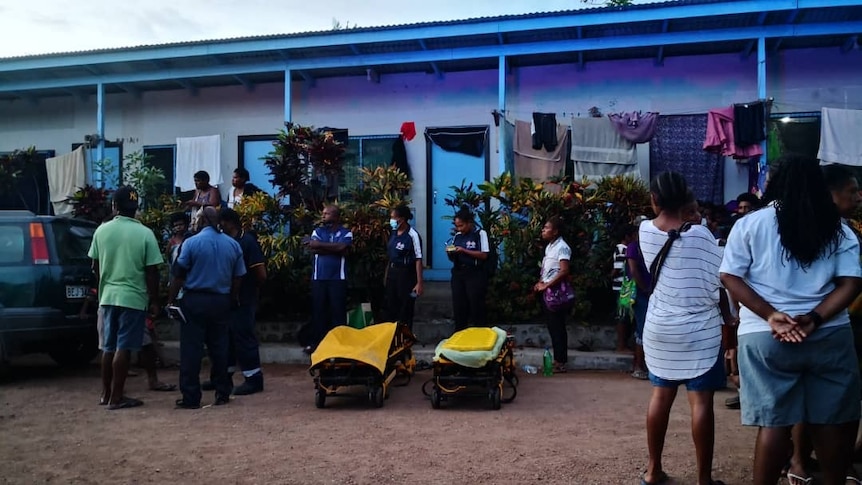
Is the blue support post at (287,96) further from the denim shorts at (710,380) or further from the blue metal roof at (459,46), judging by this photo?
the denim shorts at (710,380)

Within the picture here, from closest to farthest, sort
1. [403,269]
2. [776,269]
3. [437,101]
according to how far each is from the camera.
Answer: [776,269] → [403,269] → [437,101]

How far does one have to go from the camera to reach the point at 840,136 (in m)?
9.32

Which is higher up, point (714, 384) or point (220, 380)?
point (714, 384)

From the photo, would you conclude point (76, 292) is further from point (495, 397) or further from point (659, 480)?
point (659, 480)

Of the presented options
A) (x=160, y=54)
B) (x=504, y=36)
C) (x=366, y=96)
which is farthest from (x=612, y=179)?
(x=160, y=54)

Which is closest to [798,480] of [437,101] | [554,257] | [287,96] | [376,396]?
[376,396]

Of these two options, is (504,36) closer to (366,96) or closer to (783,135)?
(366,96)

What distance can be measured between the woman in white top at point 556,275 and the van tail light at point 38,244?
17.5ft

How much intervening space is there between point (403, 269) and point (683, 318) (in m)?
4.70

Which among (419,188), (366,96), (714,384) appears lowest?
(714,384)

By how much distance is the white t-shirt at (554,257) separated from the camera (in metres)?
7.46

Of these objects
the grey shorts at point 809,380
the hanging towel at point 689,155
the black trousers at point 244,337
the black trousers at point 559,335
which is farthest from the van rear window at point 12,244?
the hanging towel at point 689,155

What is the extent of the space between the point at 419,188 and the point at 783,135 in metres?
5.54

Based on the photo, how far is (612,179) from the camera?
866cm
